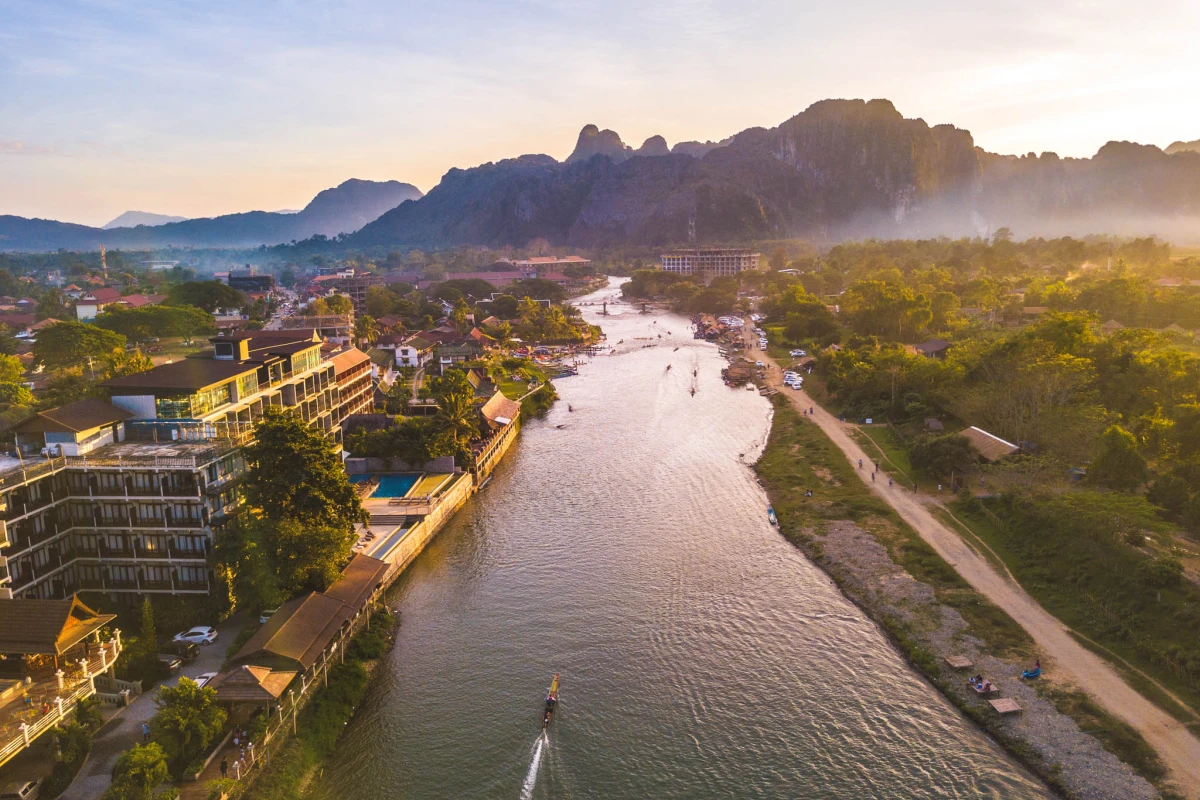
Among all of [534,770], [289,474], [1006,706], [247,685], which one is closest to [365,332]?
[289,474]

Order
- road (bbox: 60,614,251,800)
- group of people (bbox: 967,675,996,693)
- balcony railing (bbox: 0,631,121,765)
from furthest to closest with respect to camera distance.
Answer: group of people (bbox: 967,675,996,693) → road (bbox: 60,614,251,800) → balcony railing (bbox: 0,631,121,765)

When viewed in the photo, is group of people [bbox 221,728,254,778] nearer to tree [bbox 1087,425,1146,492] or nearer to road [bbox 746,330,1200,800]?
road [bbox 746,330,1200,800]

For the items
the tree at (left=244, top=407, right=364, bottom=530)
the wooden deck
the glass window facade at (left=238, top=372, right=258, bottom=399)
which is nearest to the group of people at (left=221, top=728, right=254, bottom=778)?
the tree at (left=244, top=407, right=364, bottom=530)

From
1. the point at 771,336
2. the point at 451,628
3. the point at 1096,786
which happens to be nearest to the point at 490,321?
the point at 771,336

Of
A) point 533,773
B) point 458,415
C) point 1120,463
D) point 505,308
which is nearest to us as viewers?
point 533,773

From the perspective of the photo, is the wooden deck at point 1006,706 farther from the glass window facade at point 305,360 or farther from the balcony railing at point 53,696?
the glass window facade at point 305,360

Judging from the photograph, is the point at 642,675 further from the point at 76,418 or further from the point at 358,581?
the point at 76,418

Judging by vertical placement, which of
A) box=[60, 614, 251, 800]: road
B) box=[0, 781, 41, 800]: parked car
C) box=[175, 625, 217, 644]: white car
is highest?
box=[0, 781, 41, 800]: parked car
